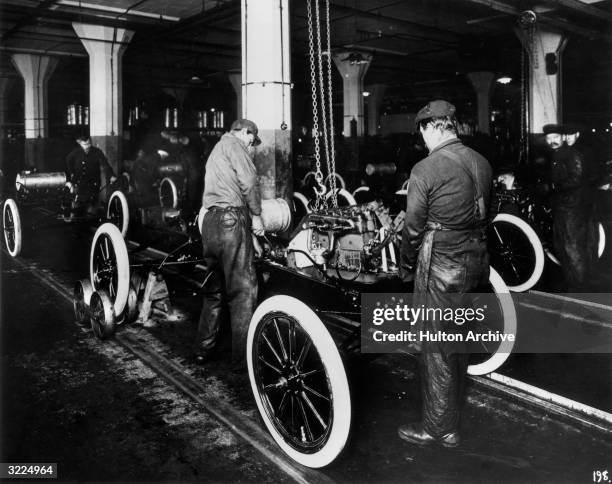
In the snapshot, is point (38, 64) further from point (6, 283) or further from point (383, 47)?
point (6, 283)

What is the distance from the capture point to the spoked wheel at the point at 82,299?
470 centimetres

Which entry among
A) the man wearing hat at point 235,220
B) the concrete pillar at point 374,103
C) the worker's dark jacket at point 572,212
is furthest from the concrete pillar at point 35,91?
the worker's dark jacket at point 572,212

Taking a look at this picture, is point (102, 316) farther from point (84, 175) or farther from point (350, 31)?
point (350, 31)

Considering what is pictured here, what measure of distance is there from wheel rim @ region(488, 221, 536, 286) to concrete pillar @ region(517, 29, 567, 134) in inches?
255

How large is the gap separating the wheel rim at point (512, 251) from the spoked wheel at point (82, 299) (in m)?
4.24

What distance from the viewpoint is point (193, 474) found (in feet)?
8.51

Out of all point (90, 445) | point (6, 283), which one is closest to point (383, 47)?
point (6, 283)

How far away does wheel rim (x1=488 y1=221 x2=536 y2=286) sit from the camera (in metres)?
5.77

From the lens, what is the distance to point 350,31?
15.3m

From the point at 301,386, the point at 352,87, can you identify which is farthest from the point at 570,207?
the point at 352,87

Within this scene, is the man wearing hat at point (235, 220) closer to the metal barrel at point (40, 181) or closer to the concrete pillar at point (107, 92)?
the metal barrel at point (40, 181)

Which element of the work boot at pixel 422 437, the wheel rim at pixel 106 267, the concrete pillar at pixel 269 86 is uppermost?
the concrete pillar at pixel 269 86

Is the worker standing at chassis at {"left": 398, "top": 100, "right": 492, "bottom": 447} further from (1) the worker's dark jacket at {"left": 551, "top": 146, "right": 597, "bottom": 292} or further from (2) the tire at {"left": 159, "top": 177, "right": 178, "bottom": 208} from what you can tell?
(2) the tire at {"left": 159, "top": 177, "right": 178, "bottom": 208}

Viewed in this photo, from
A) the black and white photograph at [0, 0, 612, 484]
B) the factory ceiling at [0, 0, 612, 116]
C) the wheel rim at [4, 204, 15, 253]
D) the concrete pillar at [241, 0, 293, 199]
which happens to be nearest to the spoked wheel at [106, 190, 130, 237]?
the black and white photograph at [0, 0, 612, 484]
